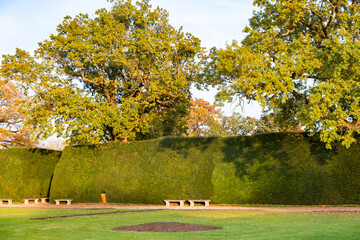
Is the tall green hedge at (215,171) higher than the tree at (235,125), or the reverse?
the tree at (235,125)

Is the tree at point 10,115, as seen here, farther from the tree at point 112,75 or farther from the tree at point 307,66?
the tree at point 307,66

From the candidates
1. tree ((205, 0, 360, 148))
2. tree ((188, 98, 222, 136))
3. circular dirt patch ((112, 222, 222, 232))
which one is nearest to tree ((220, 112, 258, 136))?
tree ((188, 98, 222, 136))

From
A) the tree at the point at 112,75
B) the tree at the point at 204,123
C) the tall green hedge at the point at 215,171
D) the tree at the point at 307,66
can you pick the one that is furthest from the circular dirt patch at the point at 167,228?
the tree at the point at 204,123

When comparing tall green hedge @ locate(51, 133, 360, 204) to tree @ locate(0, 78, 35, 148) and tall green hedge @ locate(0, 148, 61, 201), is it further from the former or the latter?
tree @ locate(0, 78, 35, 148)

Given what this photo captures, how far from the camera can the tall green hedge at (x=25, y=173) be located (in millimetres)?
29859

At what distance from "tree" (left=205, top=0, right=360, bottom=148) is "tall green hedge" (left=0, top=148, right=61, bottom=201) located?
15714 millimetres

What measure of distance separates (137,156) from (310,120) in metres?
11.9

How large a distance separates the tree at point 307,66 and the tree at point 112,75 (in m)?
8.67

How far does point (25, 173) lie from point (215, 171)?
49.5 ft

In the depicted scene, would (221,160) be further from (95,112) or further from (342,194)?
(95,112)

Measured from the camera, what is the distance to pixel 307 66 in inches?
708

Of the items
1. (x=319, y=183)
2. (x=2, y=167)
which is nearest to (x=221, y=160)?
(x=319, y=183)

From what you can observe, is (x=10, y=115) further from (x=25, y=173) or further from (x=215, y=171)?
(x=215, y=171)

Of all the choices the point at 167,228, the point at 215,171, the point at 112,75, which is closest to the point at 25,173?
the point at 112,75
